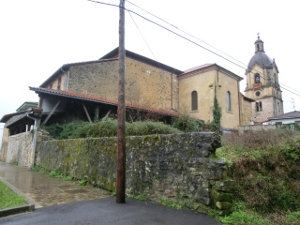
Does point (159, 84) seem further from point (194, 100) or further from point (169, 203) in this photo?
point (169, 203)

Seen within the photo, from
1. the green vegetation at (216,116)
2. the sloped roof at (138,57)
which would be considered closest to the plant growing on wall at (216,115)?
the green vegetation at (216,116)

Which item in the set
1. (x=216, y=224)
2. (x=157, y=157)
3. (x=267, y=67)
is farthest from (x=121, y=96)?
(x=267, y=67)

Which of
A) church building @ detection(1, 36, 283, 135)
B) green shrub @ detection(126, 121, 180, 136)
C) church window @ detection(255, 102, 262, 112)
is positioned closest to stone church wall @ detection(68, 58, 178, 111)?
church building @ detection(1, 36, 283, 135)

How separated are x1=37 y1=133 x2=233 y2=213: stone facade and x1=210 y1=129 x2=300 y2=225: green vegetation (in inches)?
18.6

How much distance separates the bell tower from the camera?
4350cm

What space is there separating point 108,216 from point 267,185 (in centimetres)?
364

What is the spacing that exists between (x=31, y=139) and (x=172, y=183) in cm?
1128

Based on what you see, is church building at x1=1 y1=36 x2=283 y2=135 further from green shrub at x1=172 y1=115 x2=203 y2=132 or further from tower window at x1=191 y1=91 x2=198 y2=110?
green shrub at x1=172 y1=115 x2=203 y2=132

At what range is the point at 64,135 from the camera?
1205cm

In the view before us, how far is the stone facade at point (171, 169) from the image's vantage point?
4.16 m

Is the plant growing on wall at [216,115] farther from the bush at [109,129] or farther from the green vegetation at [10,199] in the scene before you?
the green vegetation at [10,199]

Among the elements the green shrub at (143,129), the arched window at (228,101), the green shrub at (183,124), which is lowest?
the green shrub at (143,129)

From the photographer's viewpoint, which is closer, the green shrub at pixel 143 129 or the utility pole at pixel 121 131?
the utility pole at pixel 121 131

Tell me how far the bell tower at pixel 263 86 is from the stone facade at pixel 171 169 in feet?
145
